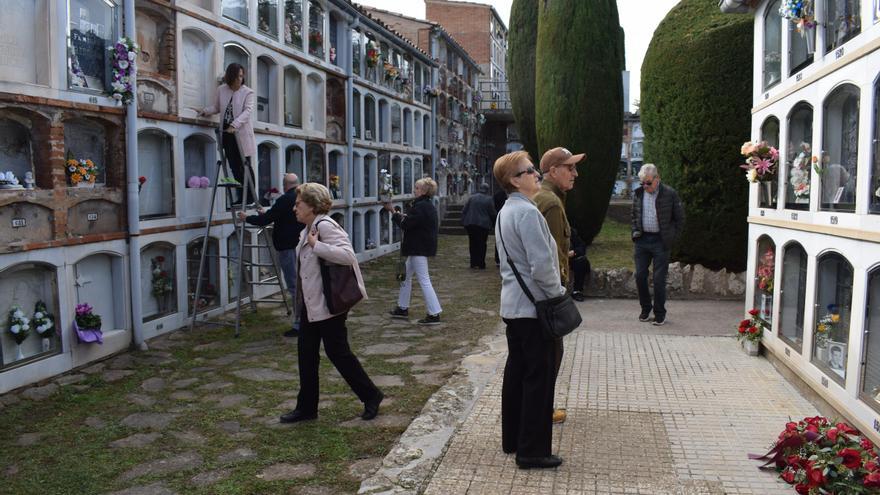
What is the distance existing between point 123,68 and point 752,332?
6058 millimetres

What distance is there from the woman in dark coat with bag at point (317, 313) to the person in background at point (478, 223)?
27.8 ft

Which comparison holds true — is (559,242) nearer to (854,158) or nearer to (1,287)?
(854,158)

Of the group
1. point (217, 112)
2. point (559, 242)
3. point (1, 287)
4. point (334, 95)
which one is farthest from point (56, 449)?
point (334, 95)

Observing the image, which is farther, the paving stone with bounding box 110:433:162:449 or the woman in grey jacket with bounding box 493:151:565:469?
the paving stone with bounding box 110:433:162:449

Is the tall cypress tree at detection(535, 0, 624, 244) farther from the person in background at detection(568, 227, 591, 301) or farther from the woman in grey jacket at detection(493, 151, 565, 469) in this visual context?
the woman in grey jacket at detection(493, 151, 565, 469)

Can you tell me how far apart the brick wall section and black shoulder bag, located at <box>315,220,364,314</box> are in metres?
30.4

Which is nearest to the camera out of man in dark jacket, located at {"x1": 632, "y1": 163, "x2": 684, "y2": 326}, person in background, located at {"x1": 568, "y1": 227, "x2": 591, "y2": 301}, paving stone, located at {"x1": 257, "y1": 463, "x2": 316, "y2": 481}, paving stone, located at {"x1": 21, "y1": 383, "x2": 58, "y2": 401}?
paving stone, located at {"x1": 257, "y1": 463, "x2": 316, "y2": 481}

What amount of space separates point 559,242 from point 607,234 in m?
13.5

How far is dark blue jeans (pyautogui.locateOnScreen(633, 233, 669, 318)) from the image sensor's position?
7.27 meters

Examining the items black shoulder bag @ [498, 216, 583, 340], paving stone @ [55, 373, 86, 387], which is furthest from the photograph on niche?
paving stone @ [55, 373, 86, 387]

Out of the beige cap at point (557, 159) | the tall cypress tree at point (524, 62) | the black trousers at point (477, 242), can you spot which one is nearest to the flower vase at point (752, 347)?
the beige cap at point (557, 159)

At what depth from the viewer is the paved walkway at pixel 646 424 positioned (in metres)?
3.37

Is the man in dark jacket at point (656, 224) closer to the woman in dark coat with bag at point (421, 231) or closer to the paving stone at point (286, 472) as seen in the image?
the woman in dark coat with bag at point (421, 231)

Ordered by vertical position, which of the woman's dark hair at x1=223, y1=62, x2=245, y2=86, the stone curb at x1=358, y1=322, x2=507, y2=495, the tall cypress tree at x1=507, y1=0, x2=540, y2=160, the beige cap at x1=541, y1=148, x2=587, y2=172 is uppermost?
the tall cypress tree at x1=507, y1=0, x2=540, y2=160
